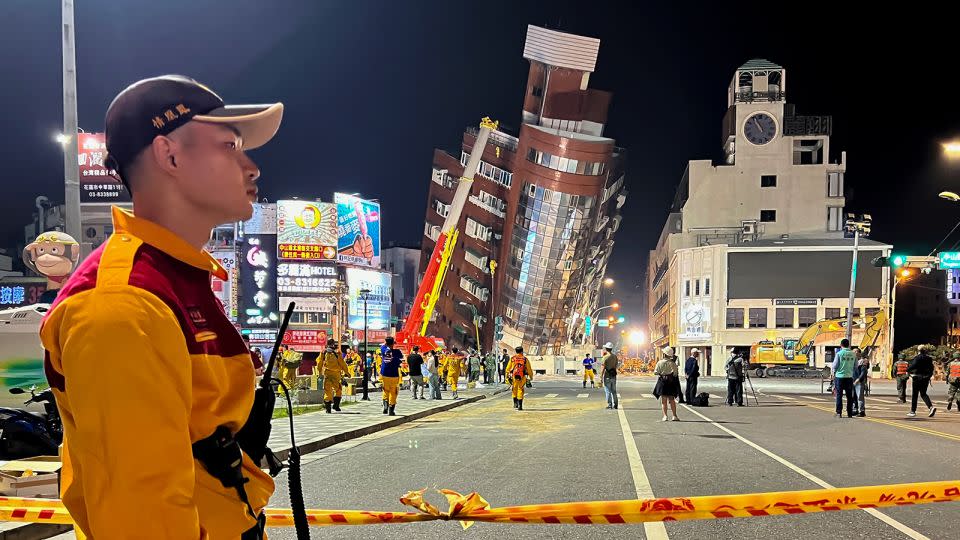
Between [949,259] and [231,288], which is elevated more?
[949,259]

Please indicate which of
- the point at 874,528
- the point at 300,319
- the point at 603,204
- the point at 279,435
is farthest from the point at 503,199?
the point at 874,528

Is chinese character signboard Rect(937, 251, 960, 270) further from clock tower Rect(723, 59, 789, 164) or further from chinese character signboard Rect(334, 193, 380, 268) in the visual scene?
chinese character signboard Rect(334, 193, 380, 268)

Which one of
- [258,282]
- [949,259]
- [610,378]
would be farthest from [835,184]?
[610,378]

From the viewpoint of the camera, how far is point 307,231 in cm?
7569

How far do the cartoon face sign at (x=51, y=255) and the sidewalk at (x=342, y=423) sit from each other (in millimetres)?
4288

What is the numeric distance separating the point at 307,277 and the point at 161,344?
264ft

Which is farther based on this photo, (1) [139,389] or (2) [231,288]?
(2) [231,288]

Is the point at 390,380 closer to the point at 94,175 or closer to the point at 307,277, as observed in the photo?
the point at 94,175

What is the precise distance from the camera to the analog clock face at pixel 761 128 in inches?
3214

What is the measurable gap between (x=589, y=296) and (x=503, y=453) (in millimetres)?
85554

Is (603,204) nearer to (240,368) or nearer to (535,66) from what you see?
(535,66)

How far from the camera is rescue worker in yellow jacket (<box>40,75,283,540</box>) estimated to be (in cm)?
138

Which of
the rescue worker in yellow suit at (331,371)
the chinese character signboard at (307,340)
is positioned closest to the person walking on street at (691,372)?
the rescue worker in yellow suit at (331,371)

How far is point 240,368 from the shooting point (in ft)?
5.88
